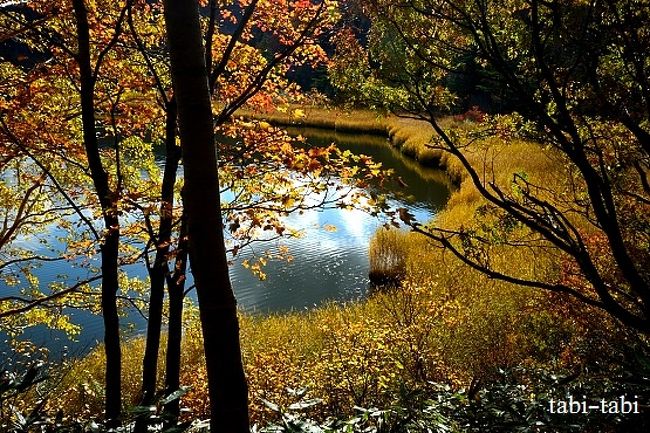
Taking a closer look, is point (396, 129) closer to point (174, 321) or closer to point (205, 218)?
point (174, 321)

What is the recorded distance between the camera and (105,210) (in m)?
3.29

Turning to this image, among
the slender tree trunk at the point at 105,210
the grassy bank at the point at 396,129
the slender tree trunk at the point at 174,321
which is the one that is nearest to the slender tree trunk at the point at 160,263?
the slender tree trunk at the point at 174,321

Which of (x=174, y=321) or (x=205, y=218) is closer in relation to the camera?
(x=205, y=218)

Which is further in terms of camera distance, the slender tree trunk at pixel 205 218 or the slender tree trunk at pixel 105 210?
the slender tree trunk at pixel 105 210

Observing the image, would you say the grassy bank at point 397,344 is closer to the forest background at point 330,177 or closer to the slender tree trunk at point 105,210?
the forest background at point 330,177

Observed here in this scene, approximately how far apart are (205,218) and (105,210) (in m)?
1.99

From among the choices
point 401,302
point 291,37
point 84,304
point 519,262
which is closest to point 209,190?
point 291,37

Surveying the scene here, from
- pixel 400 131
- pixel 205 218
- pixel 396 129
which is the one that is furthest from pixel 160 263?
pixel 396 129

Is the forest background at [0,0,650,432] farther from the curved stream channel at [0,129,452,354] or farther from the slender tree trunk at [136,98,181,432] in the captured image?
the curved stream channel at [0,129,452,354]

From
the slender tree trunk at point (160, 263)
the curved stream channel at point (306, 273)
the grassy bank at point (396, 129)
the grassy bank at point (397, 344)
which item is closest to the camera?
the slender tree trunk at point (160, 263)

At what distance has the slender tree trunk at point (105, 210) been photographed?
11.0 feet

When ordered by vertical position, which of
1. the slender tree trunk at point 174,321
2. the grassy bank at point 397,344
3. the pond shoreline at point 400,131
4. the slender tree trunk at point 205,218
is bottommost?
the grassy bank at point 397,344

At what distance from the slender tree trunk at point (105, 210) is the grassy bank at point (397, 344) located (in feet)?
2.85

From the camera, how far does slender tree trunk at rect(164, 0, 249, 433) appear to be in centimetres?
155
